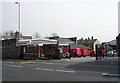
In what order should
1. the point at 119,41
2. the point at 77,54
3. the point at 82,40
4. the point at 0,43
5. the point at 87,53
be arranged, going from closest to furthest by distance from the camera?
the point at 119,41
the point at 0,43
the point at 77,54
the point at 87,53
the point at 82,40

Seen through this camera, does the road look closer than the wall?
Yes

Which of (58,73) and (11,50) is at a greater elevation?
(11,50)

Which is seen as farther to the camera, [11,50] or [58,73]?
[11,50]

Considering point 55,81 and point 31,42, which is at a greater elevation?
point 31,42

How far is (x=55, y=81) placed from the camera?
613 inches

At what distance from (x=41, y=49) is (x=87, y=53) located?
17591mm

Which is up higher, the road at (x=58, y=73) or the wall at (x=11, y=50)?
the wall at (x=11, y=50)

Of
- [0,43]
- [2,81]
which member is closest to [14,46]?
[0,43]

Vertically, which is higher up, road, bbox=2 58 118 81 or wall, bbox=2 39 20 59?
wall, bbox=2 39 20 59

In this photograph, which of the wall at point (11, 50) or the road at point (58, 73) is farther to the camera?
the wall at point (11, 50)

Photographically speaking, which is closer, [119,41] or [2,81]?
[2,81]

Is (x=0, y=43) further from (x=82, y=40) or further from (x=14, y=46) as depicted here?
(x=82, y=40)

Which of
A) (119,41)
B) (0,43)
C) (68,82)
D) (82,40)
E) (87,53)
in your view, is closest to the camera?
(68,82)

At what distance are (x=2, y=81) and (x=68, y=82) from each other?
3.56 meters
